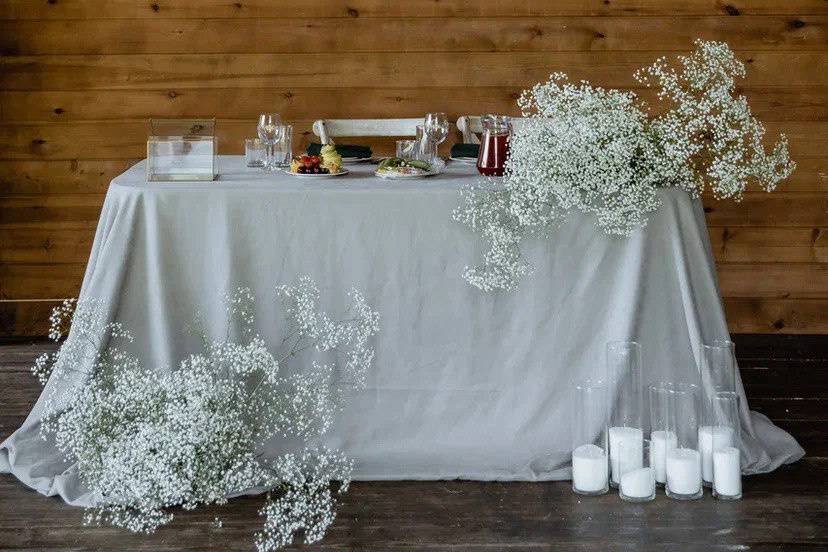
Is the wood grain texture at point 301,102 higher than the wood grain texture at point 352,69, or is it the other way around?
the wood grain texture at point 352,69

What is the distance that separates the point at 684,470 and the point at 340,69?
211 centimetres

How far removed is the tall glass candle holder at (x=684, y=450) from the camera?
2.40 meters

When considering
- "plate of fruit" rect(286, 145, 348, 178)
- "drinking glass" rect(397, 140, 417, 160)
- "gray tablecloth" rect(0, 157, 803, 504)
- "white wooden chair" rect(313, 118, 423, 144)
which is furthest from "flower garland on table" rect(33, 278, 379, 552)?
"white wooden chair" rect(313, 118, 423, 144)

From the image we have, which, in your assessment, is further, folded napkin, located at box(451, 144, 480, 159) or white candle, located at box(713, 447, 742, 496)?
folded napkin, located at box(451, 144, 480, 159)

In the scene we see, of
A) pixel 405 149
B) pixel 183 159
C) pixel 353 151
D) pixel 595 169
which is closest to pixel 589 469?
pixel 595 169

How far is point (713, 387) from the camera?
2.48 meters

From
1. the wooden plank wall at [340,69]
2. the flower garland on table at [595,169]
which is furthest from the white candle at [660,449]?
the wooden plank wall at [340,69]

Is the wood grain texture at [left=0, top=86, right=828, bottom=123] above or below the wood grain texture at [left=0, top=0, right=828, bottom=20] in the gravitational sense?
below

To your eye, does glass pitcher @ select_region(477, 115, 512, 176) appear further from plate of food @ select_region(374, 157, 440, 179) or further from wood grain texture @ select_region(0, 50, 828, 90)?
wood grain texture @ select_region(0, 50, 828, 90)

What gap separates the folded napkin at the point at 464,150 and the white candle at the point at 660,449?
3.28ft

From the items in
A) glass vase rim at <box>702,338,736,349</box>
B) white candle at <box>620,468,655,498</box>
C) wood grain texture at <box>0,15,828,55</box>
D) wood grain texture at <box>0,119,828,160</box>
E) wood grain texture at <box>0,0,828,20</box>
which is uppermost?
wood grain texture at <box>0,0,828,20</box>

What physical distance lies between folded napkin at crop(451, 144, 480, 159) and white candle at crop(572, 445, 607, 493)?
97cm

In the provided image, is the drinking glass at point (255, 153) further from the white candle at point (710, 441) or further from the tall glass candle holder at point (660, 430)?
the white candle at point (710, 441)

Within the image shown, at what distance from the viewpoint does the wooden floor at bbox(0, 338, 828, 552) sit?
7.26ft
